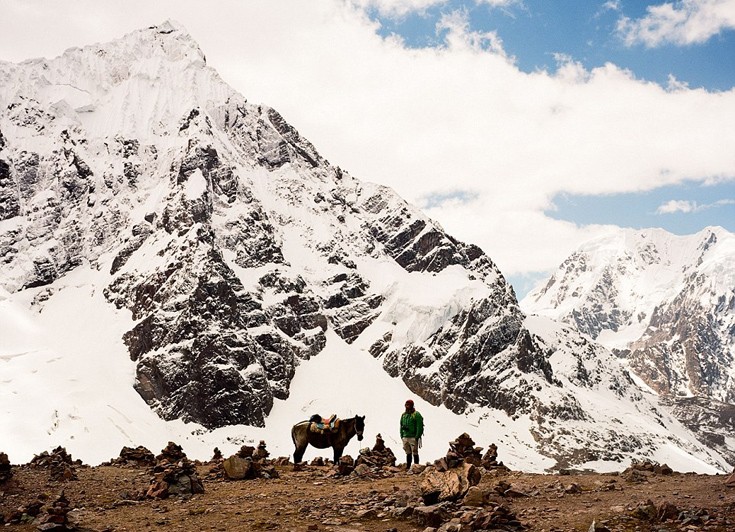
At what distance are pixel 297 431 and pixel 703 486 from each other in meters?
15.5

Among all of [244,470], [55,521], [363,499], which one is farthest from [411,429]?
[55,521]

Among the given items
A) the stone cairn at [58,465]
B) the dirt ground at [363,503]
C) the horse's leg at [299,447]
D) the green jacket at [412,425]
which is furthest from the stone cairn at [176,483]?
the green jacket at [412,425]

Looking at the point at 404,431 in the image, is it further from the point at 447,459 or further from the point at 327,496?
the point at 327,496

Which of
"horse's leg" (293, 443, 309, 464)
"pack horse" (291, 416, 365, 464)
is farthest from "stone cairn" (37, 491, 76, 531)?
"horse's leg" (293, 443, 309, 464)

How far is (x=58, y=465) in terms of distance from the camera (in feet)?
91.8

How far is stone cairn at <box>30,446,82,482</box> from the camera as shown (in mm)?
24875

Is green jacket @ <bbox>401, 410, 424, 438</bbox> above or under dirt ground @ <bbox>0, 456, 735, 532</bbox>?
above

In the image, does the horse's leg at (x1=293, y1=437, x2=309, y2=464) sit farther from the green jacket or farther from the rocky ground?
the green jacket

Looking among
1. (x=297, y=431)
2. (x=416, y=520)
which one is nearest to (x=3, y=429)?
(x=297, y=431)

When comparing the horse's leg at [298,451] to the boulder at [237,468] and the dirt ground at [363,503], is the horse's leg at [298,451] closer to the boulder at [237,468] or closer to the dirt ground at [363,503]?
the dirt ground at [363,503]

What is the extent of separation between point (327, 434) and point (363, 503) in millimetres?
10053

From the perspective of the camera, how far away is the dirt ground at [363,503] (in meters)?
15.6

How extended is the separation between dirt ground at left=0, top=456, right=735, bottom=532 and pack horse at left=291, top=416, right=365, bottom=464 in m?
2.42

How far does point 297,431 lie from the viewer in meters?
29.4
